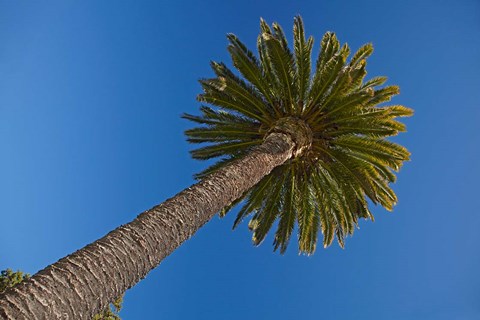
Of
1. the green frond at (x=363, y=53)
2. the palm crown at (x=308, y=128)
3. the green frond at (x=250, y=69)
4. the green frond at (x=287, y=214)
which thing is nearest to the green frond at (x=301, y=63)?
the palm crown at (x=308, y=128)

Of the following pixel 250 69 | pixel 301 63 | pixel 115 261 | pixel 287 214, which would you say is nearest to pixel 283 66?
pixel 301 63

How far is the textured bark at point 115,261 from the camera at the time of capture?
342 centimetres

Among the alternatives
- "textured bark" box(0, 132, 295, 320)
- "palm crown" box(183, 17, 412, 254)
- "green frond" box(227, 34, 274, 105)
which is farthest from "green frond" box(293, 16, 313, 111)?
"textured bark" box(0, 132, 295, 320)

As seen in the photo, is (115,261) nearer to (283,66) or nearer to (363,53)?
(283,66)

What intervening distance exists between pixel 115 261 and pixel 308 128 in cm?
778

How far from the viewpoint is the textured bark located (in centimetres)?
342

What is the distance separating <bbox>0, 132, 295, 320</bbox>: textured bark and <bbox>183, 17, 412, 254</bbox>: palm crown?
462 centimetres

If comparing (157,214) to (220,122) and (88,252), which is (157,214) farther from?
(220,122)

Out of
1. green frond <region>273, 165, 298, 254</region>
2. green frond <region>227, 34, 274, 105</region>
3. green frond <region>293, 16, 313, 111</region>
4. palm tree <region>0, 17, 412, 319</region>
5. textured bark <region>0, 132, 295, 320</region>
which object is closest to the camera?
textured bark <region>0, 132, 295, 320</region>

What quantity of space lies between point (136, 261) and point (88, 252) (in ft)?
2.04

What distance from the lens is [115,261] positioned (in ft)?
14.5

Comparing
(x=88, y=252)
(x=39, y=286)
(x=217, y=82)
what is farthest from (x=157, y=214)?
(x=217, y=82)

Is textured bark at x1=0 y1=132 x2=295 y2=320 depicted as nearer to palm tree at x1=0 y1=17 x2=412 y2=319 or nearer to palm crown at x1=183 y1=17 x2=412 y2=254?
palm tree at x1=0 y1=17 x2=412 y2=319

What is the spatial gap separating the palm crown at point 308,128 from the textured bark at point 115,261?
4.62 m
